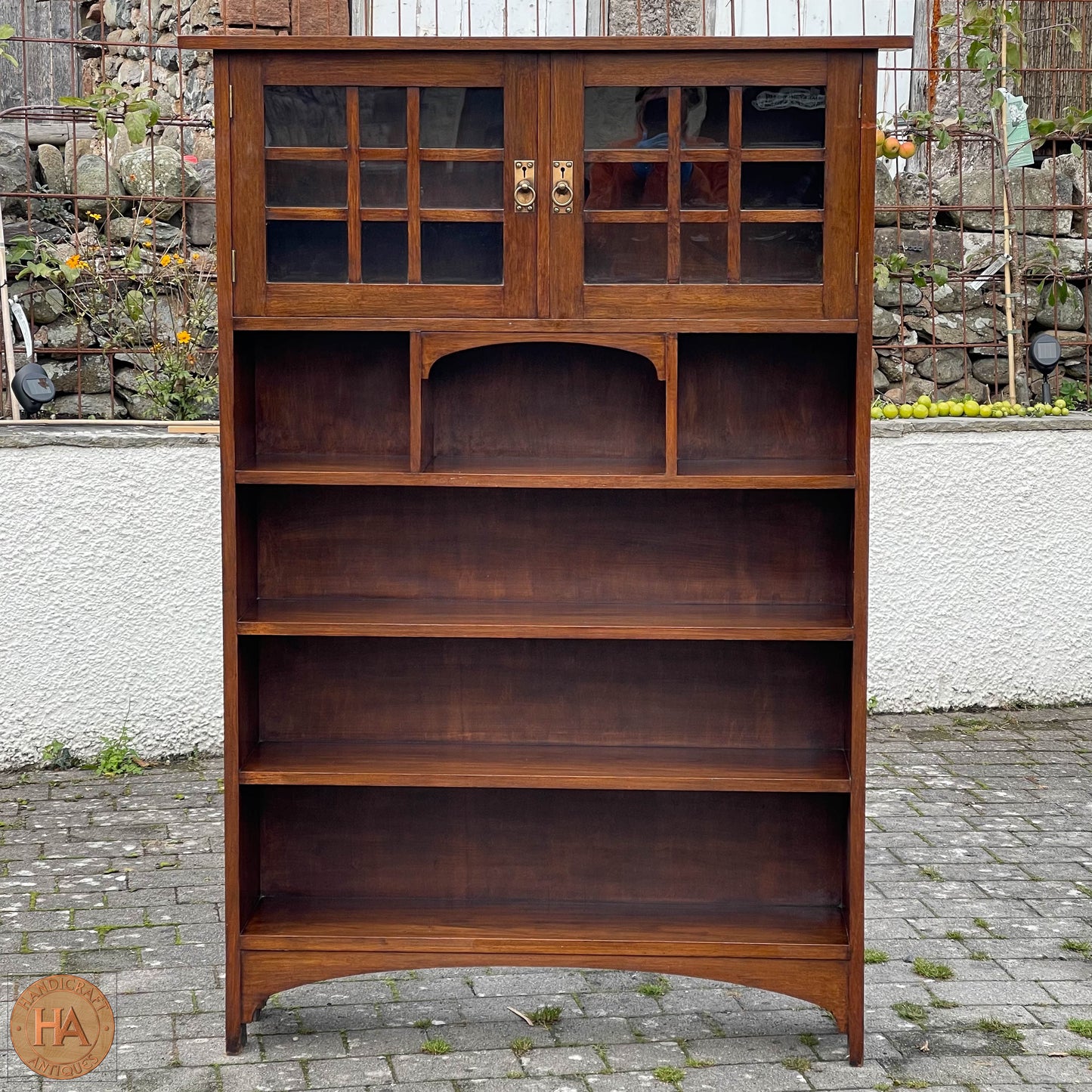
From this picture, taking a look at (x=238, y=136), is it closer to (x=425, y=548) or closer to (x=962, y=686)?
(x=425, y=548)

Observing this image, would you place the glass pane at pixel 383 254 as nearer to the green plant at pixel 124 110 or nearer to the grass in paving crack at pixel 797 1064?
the grass in paving crack at pixel 797 1064

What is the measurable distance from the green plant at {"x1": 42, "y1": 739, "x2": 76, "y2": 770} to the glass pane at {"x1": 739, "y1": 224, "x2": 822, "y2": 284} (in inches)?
150

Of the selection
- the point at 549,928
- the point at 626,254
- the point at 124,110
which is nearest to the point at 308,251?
the point at 626,254

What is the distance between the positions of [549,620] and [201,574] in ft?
9.38

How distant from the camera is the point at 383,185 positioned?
337 cm

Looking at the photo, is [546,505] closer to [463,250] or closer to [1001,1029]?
[463,250]

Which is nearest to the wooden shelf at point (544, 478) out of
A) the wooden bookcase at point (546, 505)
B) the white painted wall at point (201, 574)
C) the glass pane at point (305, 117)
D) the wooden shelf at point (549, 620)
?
the wooden bookcase at point (546, 505)

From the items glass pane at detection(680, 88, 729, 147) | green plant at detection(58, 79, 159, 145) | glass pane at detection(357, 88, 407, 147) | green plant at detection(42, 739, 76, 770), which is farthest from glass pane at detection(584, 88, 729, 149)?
green plant at detection(42, 739, 76, 770)

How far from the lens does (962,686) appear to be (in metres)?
6.71

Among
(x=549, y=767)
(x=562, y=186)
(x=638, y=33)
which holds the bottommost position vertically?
(x=549, y=767)

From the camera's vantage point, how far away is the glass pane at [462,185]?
11.1 ft

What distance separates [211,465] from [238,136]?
2.79 m

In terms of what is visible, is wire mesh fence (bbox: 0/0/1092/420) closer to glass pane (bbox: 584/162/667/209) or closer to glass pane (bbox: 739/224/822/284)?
glass pane (bbox: 584/162/667/209)

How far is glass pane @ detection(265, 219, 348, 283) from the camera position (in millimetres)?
3371
